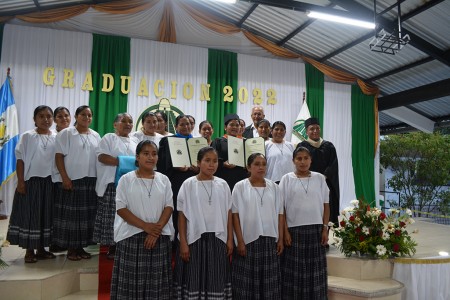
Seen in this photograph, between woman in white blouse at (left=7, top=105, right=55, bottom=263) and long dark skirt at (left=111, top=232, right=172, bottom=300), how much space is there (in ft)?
3.61

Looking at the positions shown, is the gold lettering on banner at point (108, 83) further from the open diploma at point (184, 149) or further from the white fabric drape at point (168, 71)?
the open diploma at point (184, 149)

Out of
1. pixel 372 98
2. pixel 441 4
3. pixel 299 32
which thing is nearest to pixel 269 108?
pixel 299 32

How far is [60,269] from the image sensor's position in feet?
10.2

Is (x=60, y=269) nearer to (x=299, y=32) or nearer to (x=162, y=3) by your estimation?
(x=162, y=3)

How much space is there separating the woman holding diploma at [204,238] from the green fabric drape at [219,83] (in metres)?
4.66

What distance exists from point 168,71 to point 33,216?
4471mm

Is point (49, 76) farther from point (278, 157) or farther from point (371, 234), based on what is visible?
point (371, 234)

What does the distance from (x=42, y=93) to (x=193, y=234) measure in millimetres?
4944

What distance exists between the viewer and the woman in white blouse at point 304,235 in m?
2.93

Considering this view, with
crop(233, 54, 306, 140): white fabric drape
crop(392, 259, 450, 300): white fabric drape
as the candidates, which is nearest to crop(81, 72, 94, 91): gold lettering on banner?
crop(233, 54, 306, 140): white fabric drape

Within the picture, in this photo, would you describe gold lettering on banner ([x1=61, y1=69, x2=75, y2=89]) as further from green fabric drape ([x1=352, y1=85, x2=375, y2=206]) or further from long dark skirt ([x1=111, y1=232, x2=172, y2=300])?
green fabric drape ([x1=352, y1=85, x2=375, y2=206])

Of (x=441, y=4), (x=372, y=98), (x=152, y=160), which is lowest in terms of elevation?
(x=152, y=160)

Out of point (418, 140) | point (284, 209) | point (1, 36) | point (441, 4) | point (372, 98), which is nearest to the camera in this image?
point (284, 209)

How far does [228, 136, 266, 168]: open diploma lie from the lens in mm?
3398
